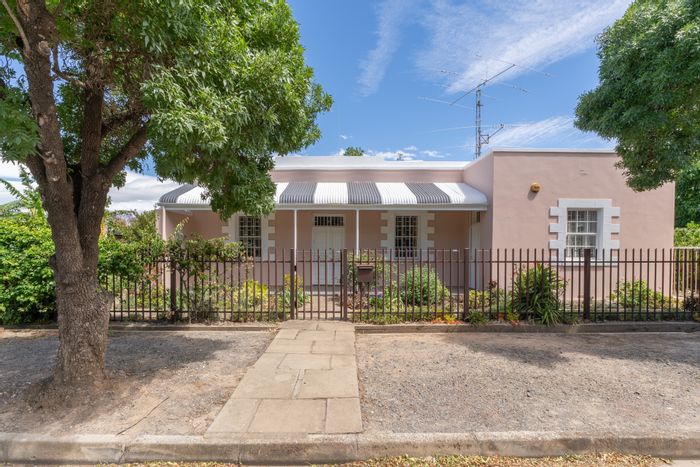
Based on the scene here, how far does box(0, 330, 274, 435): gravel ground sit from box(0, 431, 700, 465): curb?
0.17 m

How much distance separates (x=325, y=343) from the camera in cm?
611

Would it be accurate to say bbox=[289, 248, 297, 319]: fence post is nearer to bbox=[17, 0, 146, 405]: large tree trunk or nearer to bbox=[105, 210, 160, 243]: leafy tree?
bbox=[105, 210, 160, 243]: leafy tree

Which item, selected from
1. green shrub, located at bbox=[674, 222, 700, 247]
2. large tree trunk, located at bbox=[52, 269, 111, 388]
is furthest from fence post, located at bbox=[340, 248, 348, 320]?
green shrub, located at bbox=[674, 222, 700, 247]

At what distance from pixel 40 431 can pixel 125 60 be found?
3932 mm

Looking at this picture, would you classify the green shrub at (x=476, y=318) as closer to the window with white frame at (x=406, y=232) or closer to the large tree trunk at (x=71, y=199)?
the window with white frame at (x=406, y=232)

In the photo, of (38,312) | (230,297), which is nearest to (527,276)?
(230,297)

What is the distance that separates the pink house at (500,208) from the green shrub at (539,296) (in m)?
2.79

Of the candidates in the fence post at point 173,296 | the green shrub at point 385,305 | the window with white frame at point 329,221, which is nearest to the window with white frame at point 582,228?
the green shrub at point 385,305

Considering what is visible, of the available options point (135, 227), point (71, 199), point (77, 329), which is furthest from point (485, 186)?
point (135, 227)

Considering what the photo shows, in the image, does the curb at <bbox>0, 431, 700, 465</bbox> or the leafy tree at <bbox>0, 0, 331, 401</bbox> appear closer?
the curb at <bbox>0, 431, 700, 465</bbox>

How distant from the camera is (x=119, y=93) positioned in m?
4.92

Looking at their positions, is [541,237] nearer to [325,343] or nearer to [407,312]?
[407,312]

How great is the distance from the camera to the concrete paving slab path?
3494mm

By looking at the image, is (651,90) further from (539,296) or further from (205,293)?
(205,293)
